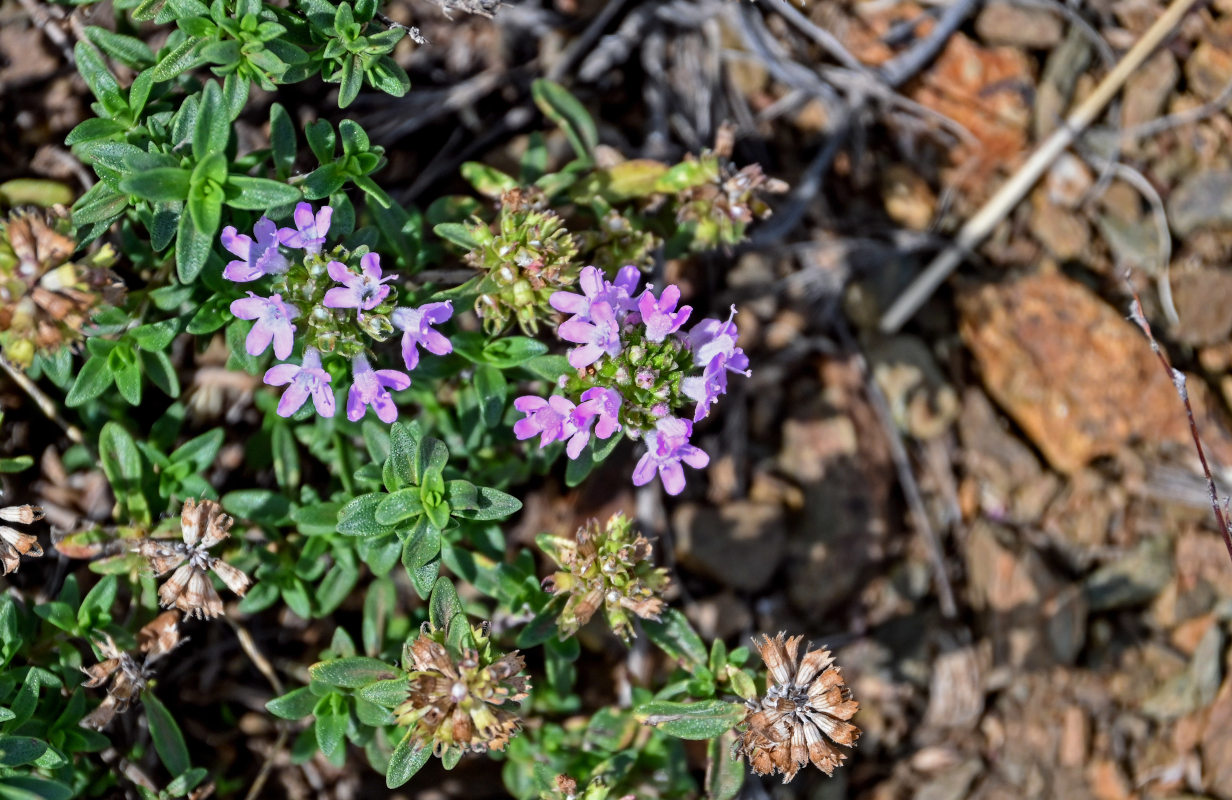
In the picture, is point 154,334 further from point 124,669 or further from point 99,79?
point 124,669

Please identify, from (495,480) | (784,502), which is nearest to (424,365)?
(495,480)

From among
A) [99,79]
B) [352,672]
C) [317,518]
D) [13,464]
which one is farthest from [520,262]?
[13,464]

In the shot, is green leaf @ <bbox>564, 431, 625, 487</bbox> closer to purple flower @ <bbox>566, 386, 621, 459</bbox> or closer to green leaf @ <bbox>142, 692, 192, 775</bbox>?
purple flower @ <bbox>566, 386, 621, 459</bbox>

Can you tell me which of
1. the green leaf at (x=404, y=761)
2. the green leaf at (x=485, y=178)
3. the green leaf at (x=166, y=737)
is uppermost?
the green leaf at (x=485, y=178)

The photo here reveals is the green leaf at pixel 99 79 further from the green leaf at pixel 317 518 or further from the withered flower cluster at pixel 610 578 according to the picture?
the withered flower cluster at pixel 610 578

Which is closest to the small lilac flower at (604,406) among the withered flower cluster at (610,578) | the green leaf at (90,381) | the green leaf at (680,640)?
the withered flower cluster at (610,578)

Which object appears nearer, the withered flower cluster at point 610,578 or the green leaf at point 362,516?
the green leaf at point 362,516

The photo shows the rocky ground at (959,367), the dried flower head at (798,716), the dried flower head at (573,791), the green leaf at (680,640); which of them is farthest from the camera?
the rocky ground at (959,367)
